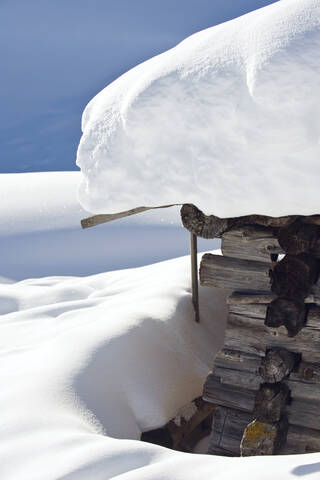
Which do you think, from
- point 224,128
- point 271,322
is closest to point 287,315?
point 271,322

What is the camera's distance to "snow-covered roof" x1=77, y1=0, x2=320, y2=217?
3.64m

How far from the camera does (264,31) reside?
3.96m

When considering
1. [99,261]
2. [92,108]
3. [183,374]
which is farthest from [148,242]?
[92,108]

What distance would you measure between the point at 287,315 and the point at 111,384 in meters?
1.31

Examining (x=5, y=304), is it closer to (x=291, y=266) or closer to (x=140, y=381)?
(x=140, y=381)

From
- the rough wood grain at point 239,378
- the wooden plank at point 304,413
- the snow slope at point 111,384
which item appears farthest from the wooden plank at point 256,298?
the snow slope at point 111,384

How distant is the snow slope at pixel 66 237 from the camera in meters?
10.8

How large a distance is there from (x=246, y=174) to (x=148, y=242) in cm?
790

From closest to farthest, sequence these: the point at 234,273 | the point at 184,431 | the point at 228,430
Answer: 1. the point at 234,273
2. the point at 228,430
3. the point at 184,431

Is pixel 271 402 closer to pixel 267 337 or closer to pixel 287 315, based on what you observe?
pixel 267 337

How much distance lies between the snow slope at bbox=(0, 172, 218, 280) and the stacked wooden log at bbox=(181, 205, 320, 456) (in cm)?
622

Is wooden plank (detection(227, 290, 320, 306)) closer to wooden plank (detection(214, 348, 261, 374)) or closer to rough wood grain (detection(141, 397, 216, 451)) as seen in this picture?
wooden plank (detection(214, 348, 261, 374))

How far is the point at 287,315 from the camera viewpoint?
4137 millimetres

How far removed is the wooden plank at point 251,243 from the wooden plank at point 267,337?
1.24 feet
